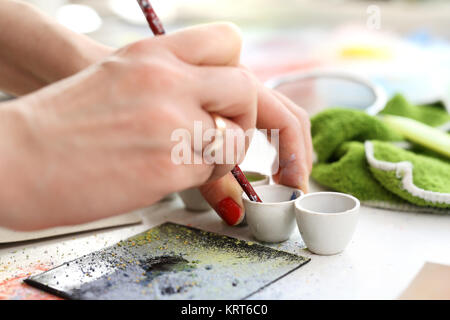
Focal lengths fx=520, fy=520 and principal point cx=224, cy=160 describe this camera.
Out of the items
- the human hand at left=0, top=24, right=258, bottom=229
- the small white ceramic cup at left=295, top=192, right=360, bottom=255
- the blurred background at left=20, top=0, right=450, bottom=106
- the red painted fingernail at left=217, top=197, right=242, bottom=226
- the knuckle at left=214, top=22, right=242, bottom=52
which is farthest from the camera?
the blurred background at left=20, top=0, right=450, bottom=106

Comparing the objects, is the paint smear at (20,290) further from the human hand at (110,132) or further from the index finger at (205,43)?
the index finger at (205,43)

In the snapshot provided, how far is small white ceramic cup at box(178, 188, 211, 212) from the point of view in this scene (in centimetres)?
108

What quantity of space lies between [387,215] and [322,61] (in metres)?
1.26

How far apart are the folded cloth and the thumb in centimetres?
27

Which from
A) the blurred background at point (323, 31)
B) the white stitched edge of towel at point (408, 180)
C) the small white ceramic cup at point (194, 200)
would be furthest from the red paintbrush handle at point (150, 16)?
the blurred background at point (323, 31)

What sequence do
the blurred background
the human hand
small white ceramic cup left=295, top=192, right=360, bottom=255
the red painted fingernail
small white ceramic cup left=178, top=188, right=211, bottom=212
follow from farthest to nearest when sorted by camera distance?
the blurred background → small white ceramic cup left=178, top=188, right=211, bottom=212 → the red painted fingernail → small white ceramic cup left=295, top=192, right=360, bottom=255 → the human hand

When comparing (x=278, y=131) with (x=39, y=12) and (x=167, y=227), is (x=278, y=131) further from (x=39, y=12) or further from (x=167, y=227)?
(x=39, y=12)

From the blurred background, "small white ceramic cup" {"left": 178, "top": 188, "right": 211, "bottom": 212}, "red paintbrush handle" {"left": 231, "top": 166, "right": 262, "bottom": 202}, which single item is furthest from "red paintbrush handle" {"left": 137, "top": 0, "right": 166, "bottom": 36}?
the blurred background

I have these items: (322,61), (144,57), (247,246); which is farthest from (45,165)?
(322,61)

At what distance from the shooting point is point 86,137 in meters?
0.63

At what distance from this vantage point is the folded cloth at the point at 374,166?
103 cm

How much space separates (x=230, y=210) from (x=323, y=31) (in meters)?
2.01

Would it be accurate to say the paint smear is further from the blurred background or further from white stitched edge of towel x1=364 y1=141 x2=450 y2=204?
the blurred background

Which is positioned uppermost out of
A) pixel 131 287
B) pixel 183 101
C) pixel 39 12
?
pixel 39 12
